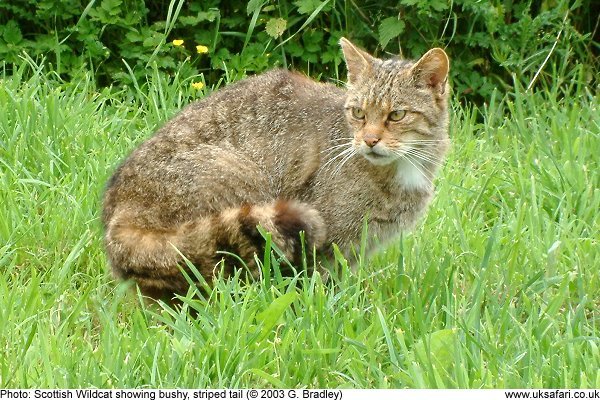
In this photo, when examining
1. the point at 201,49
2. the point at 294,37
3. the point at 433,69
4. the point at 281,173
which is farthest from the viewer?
the point at 294,37

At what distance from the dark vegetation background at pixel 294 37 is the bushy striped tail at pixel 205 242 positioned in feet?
7.82

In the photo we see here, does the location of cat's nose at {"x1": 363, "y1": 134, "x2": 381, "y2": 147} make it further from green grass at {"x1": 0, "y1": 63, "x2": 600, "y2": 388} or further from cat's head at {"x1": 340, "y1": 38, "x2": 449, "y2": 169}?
green grass at {"x1": 0, "y1": 63, "x2": 600, "y2": 388}

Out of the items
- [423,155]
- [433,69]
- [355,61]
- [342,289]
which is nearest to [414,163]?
[423,155]

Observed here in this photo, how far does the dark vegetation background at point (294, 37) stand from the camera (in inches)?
257

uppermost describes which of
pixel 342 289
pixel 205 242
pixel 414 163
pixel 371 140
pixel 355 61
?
pixel 355 61

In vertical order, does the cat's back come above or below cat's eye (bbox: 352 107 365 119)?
below

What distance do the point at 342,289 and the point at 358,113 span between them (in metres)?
0.80

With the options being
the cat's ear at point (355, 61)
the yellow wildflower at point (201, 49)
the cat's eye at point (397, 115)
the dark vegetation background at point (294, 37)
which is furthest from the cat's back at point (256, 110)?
the yellow wildflower at point (201, 49)

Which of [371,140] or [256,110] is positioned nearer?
[371,140]

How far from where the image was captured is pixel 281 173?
4.60 metres

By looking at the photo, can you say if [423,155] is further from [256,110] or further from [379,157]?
[256,110]

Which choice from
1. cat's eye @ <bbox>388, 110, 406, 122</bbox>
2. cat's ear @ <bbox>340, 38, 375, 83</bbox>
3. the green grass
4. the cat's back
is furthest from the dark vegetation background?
cat's eye @ <bbox>388, 110, 406, 122</bbox>

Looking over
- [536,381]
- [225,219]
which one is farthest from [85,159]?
[536,381]

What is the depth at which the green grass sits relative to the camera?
138 inches
